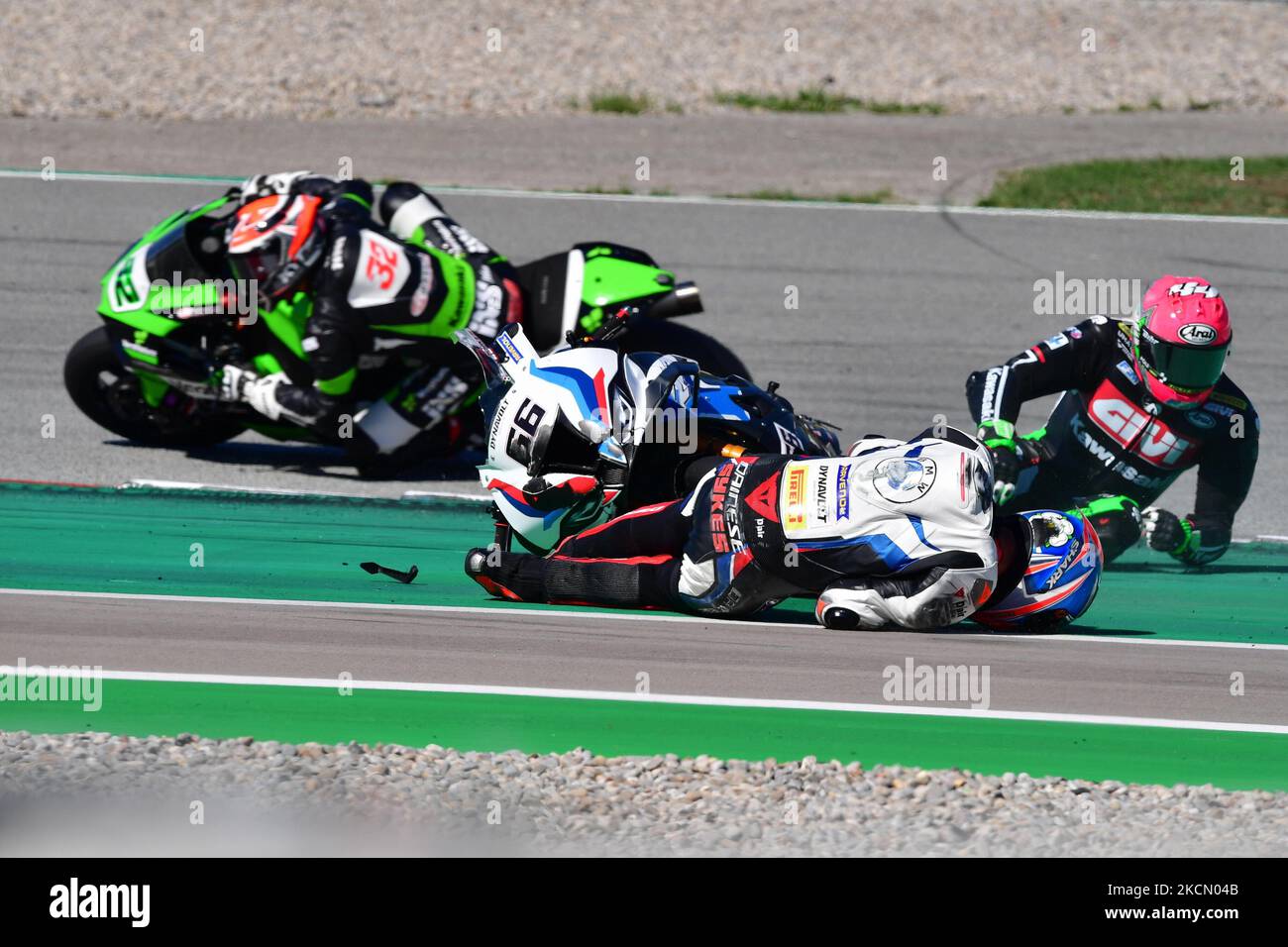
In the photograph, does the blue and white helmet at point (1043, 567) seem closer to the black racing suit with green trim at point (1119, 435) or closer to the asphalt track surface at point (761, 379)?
the asphalt track surface at point (761, 379)

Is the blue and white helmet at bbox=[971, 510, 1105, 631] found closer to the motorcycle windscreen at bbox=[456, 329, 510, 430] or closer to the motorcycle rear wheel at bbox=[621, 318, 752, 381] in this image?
the motorcycle windscreen at bbox=[456, 329, 510, 430]

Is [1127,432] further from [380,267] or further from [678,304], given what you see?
[380,267]

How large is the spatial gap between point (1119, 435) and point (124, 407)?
5262mm

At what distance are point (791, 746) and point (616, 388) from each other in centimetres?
166

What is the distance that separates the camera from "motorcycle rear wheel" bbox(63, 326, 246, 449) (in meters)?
9.74

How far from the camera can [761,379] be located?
1163cm

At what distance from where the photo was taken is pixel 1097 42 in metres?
19.0

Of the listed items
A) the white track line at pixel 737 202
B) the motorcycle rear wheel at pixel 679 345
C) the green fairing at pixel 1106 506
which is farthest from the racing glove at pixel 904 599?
the white track line at pixel 737 202

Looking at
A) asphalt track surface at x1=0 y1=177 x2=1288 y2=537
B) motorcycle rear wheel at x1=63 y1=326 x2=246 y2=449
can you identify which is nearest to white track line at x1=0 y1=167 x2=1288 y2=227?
asphalt track surface at x1=0 y1=177 x2=1288 y2=537
